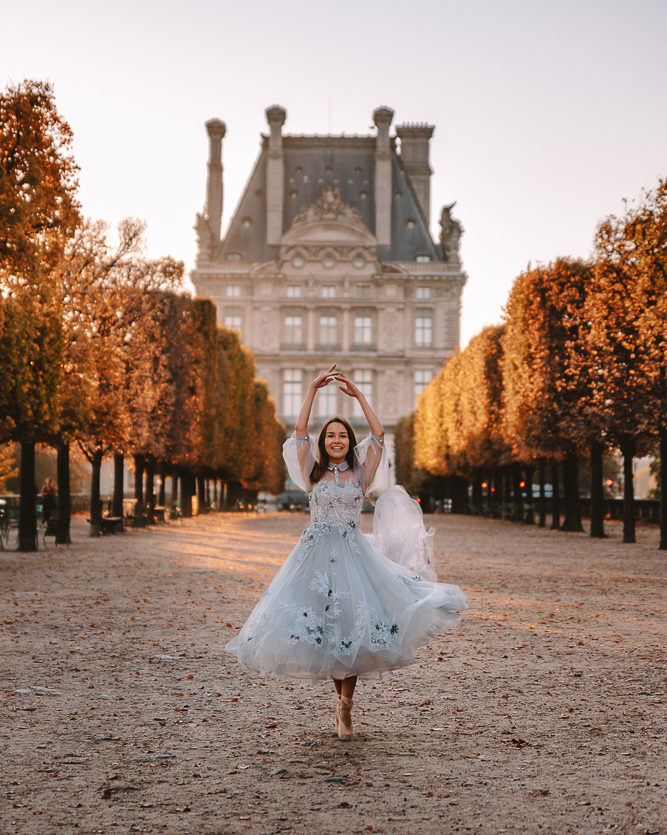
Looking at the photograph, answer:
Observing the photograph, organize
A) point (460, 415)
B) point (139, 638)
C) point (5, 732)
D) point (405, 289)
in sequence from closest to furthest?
point (5, 732) → point (139, 638) → point (460, 415) → point (405, 289)

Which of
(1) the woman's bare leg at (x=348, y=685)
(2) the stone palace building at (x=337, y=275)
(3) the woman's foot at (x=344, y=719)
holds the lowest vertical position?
(3) the woman's foot at (x=344, y=719)

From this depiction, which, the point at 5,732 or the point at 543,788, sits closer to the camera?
the point at 543,788

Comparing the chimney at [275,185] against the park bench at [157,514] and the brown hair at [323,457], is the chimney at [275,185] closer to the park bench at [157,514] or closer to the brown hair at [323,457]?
the park bench at [157,514]

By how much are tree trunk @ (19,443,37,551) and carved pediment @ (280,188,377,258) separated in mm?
74238

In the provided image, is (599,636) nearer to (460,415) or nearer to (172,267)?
(172,267)

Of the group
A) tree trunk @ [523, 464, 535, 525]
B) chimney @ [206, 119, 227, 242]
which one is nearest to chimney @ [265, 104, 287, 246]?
chimney @ [206, 119, 227, 242]

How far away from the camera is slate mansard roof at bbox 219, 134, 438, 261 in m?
101

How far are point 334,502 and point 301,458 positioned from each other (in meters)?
0.32

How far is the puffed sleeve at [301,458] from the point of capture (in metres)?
6.48

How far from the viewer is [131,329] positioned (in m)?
31.3

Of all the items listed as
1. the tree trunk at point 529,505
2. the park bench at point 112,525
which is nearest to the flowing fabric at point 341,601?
the park bench at point 112,525

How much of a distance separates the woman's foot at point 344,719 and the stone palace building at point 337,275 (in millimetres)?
89938

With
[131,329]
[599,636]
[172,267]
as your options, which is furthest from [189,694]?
[172,267]

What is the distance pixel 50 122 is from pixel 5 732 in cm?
1397
